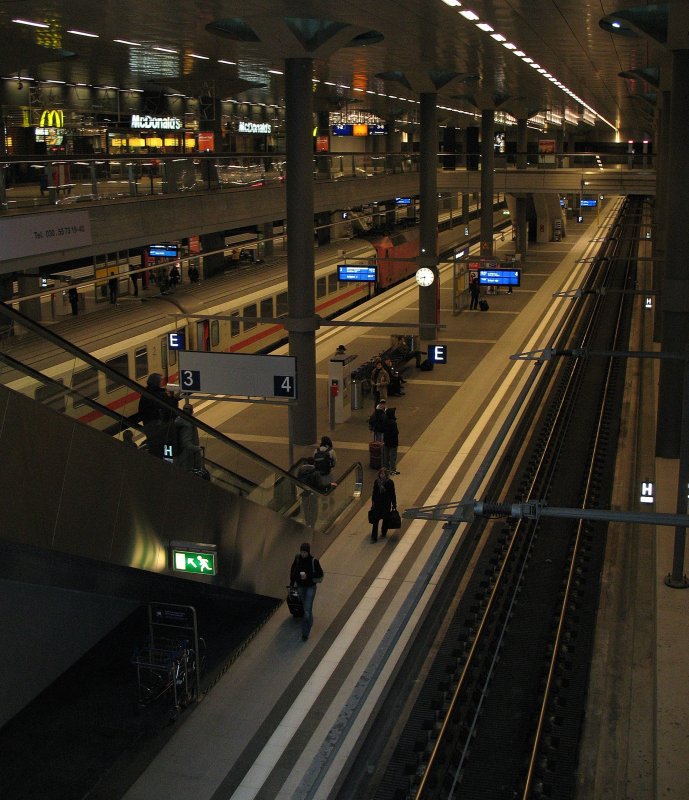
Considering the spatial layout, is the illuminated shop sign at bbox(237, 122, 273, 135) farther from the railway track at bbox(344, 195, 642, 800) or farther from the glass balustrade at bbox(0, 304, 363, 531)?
the glass balustrade at bbox(0, 304, 363, 531)

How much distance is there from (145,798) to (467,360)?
20955 millimetres

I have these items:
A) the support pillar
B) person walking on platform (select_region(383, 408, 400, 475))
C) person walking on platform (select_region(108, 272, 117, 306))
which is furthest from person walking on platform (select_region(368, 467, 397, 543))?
the support pillar

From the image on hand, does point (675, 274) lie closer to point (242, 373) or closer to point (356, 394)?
point (356, 394)

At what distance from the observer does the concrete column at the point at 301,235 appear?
703 inches

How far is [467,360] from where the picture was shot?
28453mm

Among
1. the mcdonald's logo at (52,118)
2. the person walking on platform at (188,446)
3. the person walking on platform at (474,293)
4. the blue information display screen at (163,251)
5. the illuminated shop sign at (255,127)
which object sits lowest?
the person walking on platform at (474,293)

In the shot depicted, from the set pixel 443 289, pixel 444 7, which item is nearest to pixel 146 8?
pixel 444 7

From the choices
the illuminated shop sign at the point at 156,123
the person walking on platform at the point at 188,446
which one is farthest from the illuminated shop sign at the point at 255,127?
the person walking on platform at the point at 188,446

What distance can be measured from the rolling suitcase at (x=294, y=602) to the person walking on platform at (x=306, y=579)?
3.5 inches

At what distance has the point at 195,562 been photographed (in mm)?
10125

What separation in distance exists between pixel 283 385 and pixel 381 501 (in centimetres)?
241

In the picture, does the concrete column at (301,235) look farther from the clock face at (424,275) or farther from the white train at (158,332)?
the clock face at (424,275)

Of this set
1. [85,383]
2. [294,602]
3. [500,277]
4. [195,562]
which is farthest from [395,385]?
[85,383]

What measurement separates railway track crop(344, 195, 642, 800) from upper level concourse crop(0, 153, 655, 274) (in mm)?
7180
